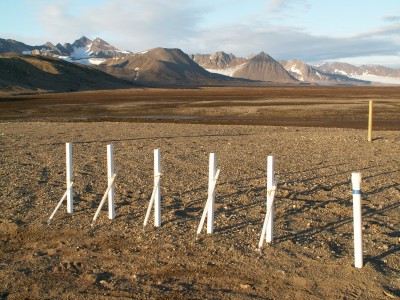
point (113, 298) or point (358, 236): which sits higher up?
point (358, 236)

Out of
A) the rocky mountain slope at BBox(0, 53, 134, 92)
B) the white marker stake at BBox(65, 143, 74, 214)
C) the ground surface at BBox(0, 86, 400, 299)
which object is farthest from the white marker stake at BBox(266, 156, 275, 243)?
the rocky mountain slope at BBox(0, 53, 134, 92)

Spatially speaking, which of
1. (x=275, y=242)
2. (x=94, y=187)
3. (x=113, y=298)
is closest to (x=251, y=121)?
(x=94, y=187)

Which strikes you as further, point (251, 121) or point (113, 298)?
point (251, 121)

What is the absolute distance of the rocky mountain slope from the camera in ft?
337

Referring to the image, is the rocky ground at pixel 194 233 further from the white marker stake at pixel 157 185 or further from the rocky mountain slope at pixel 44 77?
the rocky mountain slope at pixel 44 77

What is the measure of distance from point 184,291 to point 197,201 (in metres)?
3.73

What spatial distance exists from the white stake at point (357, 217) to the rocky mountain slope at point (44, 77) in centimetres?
9221

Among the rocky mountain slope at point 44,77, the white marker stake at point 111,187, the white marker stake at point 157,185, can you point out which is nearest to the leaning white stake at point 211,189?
the white marker stake at point 157,185

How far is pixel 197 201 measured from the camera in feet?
30.6

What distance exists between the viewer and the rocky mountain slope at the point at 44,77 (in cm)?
10269

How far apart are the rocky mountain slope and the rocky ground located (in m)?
85.9

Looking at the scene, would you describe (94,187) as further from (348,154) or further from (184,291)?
(348,154)

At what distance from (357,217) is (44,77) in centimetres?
11725

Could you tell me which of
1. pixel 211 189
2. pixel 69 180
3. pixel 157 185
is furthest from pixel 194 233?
pixel 69 180
